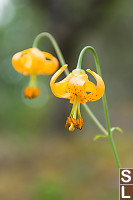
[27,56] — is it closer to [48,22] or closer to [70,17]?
[70,17]

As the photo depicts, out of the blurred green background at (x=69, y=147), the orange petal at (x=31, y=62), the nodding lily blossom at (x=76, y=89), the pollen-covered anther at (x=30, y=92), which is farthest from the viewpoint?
the blurred green background at (x=69, y=147)

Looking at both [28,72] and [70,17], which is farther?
[70,17]

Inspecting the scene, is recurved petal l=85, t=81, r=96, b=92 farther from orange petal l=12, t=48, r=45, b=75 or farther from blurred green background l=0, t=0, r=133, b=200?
blurred green background l=0, t=0, r=133, b=200

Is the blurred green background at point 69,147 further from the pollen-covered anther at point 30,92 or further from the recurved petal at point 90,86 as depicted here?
the recurved petal at point 90,86

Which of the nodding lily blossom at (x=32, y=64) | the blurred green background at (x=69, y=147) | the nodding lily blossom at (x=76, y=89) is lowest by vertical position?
the nodding lily blossom at (x=76, y=89)

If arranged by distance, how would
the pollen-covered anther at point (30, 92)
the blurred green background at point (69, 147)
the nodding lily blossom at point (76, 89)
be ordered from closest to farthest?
the nodding lily blossom at point (76, 89)
the pollen-covered anther at point (30, 92)
the blurred green background at point (69, 147)

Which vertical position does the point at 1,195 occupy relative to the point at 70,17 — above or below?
below

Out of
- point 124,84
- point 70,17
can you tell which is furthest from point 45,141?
point 124,84

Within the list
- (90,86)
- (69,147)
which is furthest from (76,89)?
(69,147)

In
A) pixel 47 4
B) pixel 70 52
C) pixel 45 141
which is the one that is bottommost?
pixel 45 141

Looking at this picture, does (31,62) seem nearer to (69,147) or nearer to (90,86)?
(90,86)

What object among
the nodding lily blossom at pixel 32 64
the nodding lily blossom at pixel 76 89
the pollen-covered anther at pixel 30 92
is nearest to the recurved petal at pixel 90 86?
the nodding lily blossom at pixel 76 89
